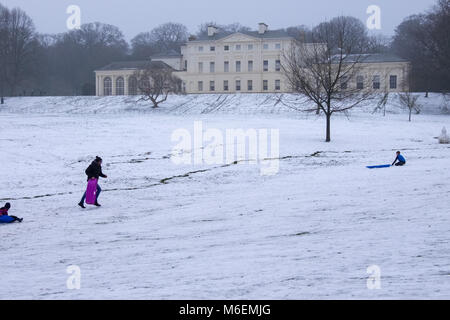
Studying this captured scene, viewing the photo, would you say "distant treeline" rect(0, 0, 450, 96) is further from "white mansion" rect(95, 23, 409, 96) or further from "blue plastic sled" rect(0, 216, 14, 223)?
"blue plastic sled" rect(0, 216, 14, 223)

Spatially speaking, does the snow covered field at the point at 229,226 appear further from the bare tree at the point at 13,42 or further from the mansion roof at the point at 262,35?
the bare tree at the point at 13,42

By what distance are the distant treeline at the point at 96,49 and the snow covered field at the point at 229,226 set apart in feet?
112

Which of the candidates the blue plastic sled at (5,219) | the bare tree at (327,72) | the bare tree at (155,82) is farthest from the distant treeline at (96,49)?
the blue plastic sled at (5,219)

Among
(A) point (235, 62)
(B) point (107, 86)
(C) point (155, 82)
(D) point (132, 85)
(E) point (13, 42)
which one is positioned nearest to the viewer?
(C) point (155, 82)

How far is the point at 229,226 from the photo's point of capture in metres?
12.8

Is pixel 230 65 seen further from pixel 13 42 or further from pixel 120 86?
pixel 13 42

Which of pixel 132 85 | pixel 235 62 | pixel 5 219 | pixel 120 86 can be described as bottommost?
pixel 5 219

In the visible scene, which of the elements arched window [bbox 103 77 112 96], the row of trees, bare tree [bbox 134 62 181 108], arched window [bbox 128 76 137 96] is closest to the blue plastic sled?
bare tree [bbox 134 62 181 108]

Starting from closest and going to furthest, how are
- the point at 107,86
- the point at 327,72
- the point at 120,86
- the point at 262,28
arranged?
1. the point at 327,72
2. the point at 262,28
3. the point at 120,86
4. the point at 107,86

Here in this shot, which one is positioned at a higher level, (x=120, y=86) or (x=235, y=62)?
(x=235, y=62)

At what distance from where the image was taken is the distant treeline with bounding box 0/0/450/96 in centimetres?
6506

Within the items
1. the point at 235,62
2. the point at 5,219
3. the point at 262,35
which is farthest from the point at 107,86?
the point at 5,219

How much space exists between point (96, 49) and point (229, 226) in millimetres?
115114
